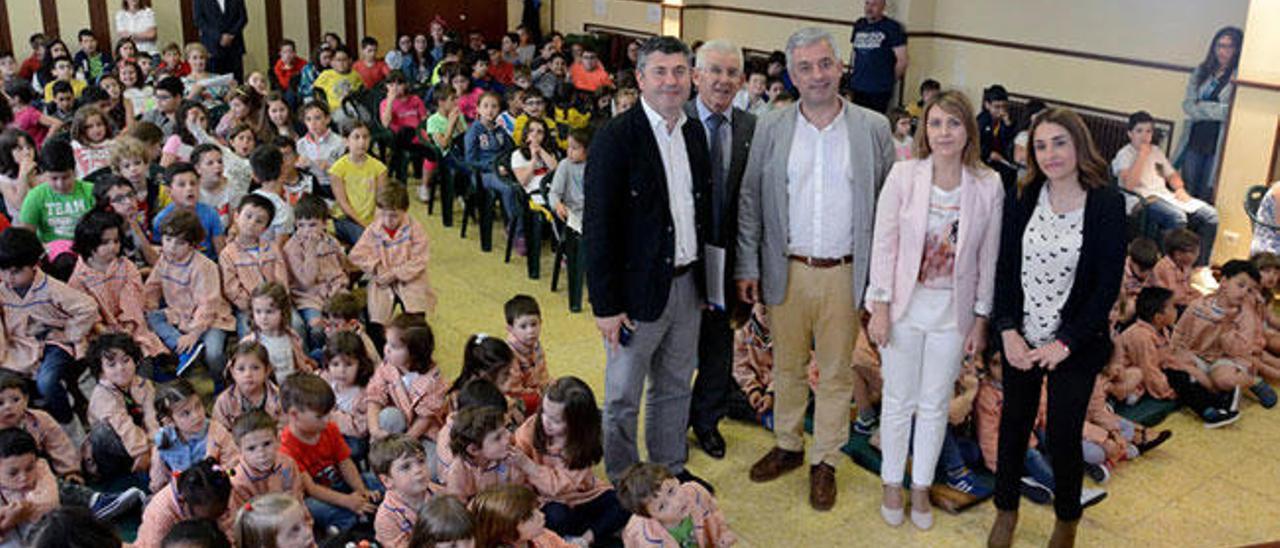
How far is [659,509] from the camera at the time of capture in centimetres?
296

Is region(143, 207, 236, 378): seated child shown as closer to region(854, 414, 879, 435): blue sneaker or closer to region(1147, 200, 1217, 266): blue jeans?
region(854, 414, 879, 435): blue sneaker

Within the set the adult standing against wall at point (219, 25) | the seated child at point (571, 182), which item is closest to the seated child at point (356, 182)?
the seated child at point (571, 182)

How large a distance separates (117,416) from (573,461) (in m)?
1.51

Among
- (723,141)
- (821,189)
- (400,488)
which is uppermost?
(723,141)

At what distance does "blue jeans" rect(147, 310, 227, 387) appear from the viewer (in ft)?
14.0

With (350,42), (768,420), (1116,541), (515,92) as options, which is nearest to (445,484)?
(768,420)

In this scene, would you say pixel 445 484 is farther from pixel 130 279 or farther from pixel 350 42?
pixel 350 42

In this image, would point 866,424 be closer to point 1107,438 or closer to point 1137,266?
point 1107,438

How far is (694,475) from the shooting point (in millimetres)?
3793

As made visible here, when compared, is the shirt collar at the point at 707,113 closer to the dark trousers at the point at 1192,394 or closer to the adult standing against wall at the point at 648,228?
the adult standing against wall at the point at 648,228

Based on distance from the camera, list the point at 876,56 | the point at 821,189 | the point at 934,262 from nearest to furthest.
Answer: the point at 934,262
the point at 821,189
the point at 876,56

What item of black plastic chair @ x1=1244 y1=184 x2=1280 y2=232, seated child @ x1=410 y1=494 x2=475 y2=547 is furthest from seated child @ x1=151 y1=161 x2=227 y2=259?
black plastic chair @ x1=1244 y1=184 x2=1280 y2=232

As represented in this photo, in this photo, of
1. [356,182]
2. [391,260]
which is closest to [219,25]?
[356,182]

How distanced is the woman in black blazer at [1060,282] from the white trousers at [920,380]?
0.16 meters
